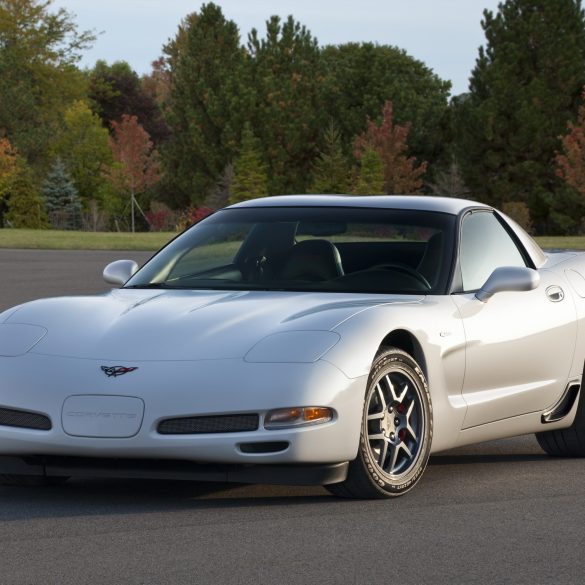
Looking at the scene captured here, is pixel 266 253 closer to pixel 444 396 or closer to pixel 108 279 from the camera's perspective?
pixel 108 279

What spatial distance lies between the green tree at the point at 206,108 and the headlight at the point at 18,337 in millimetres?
60775

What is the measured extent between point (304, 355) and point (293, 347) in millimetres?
74

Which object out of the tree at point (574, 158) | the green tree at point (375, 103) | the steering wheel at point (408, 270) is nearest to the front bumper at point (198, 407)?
the steering wheel at point (408, 270)

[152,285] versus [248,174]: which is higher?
[152,285]

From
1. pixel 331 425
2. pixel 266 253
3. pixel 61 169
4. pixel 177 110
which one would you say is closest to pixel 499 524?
pixel 331 425

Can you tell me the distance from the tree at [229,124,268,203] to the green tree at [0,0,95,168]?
20.9 meters

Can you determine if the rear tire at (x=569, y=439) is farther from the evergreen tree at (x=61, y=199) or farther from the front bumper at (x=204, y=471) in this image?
the evergreen tree at (x=61, y=199)

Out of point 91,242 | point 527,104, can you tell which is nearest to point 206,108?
point 527,104

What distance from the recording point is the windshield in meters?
7.64

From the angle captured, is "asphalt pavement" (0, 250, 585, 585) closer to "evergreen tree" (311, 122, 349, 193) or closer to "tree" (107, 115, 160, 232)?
"evergreen tree" (311, 122, 349, 193)

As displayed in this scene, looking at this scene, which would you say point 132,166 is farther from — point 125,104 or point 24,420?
point 24,420

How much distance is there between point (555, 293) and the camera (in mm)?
8328

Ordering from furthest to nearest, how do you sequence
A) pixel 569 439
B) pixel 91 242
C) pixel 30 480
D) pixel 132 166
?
1. pixel 132 166
2. pixel 91 242
3. pixel 569 439
4. pixel 30 480

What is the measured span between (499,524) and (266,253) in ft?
7.82
